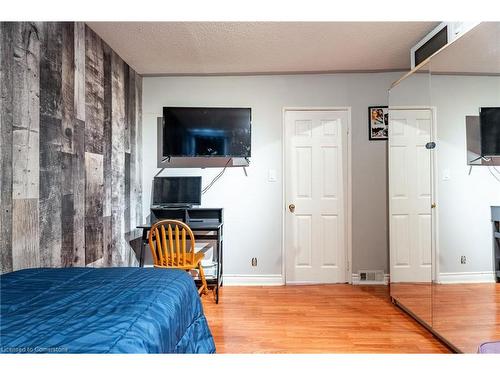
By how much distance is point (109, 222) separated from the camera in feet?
9.34

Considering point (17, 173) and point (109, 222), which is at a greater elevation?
point (17, 173)

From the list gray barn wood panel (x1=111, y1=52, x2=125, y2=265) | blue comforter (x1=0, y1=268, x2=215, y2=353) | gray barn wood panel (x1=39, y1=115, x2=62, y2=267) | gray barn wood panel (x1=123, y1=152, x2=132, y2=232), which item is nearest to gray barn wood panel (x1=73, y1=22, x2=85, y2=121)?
gray barn wood panel (x1=39, y1=115, x2=62, y2=267)

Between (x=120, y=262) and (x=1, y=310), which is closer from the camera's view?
(x=1, y=310)

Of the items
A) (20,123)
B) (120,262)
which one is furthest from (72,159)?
(120,262)

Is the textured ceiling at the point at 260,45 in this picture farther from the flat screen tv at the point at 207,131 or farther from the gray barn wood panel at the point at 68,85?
the flat screen tv at the point at 207,131

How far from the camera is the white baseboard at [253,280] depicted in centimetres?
355

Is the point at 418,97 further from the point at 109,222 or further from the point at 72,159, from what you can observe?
the point at 109,222

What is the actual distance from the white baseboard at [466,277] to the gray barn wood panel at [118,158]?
2.89m

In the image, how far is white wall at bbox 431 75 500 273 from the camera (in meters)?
1.68

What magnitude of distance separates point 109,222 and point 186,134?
1289mm

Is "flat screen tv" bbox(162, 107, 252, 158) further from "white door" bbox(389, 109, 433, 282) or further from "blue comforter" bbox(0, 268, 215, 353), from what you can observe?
"blue comforter" bbox(0, 268, 215, 353)

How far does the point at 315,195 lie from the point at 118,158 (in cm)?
230

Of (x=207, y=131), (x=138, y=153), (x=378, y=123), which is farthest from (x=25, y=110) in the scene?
(x=378, y=123)
